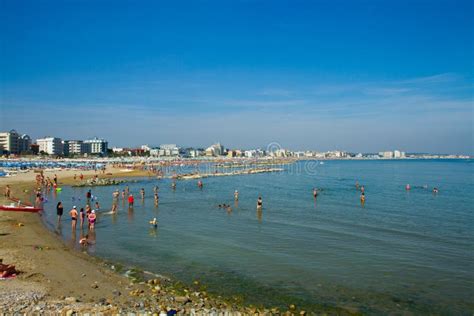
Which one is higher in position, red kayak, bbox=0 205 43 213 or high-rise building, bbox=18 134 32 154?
high-rise building, bbox=18 134 32 154

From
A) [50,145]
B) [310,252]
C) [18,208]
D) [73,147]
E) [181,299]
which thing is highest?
[50,145]

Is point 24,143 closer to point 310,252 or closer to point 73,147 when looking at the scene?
point 73,147

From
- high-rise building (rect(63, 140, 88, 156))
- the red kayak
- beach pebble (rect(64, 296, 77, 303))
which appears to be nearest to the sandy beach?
beach pebble (rect(64, 296, 77, 303))

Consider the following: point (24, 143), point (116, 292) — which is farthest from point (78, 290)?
point (24, 143)

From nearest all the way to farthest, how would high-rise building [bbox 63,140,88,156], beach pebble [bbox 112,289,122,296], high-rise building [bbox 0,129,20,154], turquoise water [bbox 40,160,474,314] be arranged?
1. beach pebble [bbox 112,289,122,296]
2. turquoise water [bbox 40,160,474,314]
3. high-rise building [bbox 0,129,20,154]
4. high-rise building [bbox 63,140,88,156]

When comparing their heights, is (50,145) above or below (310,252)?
above

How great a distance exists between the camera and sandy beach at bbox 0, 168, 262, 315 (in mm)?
9156

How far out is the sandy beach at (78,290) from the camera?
9156mm

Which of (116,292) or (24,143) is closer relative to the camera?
(116,292)

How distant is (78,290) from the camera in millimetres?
10578

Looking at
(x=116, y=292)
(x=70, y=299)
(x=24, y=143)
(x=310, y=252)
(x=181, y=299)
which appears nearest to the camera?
(x=70, y=299)

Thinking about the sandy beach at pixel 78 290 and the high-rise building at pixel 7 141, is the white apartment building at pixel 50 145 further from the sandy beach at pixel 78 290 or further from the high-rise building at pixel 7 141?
the sandy beach at pixel 78 290

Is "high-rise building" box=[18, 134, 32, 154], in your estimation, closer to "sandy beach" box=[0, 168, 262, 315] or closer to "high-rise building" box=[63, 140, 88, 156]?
"high-rise building" box=[63, 140, 88, 156]

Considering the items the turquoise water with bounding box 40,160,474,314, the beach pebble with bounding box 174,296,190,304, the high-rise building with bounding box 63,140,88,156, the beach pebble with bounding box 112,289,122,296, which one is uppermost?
the high-rise building with bounding box 63,140,88,156
